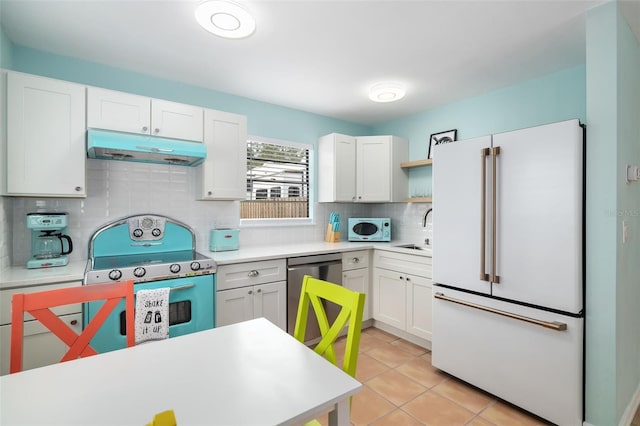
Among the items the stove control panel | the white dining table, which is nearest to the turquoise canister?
the stove control panel

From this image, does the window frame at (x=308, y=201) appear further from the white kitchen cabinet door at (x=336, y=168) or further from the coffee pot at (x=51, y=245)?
the coffee pot at (x=51, y=245)

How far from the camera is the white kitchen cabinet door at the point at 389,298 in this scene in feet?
10.4

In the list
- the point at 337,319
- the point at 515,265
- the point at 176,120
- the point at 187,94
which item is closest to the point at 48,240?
the point at 176,120

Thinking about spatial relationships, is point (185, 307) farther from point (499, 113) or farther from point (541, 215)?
point (499, 113)

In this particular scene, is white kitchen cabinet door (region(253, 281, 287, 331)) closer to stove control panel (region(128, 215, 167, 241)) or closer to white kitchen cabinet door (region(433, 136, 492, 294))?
stove control panel (region(128, 215, 167, 241))

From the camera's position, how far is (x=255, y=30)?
205cm

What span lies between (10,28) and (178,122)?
1.13 metres

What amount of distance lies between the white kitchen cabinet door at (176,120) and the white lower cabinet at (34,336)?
4.20ft

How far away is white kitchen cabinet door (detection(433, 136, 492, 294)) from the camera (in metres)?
2.26

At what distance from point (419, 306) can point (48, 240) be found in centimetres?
310

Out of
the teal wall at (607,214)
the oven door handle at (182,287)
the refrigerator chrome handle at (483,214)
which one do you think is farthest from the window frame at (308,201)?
the teal wall at (607,214)

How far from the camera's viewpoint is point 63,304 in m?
1.32

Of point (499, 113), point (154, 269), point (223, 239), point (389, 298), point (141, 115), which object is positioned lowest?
point (389, 298)

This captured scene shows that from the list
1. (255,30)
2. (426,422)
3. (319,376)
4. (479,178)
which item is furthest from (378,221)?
(319,376)
